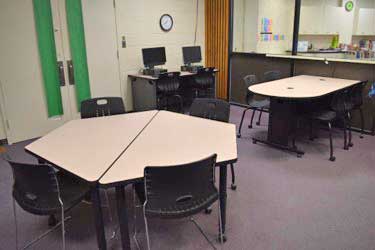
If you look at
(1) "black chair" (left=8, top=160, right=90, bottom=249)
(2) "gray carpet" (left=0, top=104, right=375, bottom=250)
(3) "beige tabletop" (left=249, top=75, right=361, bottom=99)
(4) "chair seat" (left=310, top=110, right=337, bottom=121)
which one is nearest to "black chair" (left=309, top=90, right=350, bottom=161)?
(4) "chair seat" (left=310, top=110, right=337, bottom=121)

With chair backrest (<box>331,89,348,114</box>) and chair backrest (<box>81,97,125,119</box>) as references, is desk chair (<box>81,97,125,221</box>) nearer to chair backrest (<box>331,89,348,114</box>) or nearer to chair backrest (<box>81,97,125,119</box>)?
chair backrest (<box>81,97,125,119</box>)

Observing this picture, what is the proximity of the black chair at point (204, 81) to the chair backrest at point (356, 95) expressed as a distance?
8.47 ft

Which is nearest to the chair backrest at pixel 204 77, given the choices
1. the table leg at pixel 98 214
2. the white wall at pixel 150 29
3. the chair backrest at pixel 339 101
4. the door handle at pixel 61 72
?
the white wall at pixel 150 29

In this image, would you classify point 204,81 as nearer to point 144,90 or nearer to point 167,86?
point 167,86

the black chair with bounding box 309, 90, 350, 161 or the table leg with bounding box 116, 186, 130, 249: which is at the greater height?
the black chair with bounding box 309, 90, 350, 161

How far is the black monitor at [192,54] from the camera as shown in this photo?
6121 millimetres

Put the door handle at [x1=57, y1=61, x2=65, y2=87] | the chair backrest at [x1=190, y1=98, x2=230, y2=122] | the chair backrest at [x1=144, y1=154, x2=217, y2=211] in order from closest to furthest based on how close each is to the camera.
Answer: the chair backrest at [x1=144, y1=154, x2=217, y2=211]
the chair backrest at [x1=190, y1=98, x2=230, y2=122]
the door handle at [x1=57, y1=61, x2=65, y2=87]

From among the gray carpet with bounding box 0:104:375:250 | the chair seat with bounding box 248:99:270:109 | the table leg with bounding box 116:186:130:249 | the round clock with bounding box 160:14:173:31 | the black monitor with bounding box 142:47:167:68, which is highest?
the round clock with bounding box 160:14:173:31

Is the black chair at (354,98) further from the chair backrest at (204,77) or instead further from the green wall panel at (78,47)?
the green wall panel at (78,47)

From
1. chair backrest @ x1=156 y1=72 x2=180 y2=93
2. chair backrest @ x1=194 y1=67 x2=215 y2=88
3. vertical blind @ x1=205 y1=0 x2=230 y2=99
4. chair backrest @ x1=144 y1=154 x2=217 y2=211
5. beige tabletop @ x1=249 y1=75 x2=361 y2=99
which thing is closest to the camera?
chair backrest @ x1=144 y1=154 x2=217 y2=211

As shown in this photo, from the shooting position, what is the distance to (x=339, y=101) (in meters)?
3.82

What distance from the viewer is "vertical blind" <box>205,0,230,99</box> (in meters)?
6.24

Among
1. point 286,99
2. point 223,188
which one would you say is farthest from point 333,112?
point 223,188

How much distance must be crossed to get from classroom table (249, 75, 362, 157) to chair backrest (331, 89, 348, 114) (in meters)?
0.08
